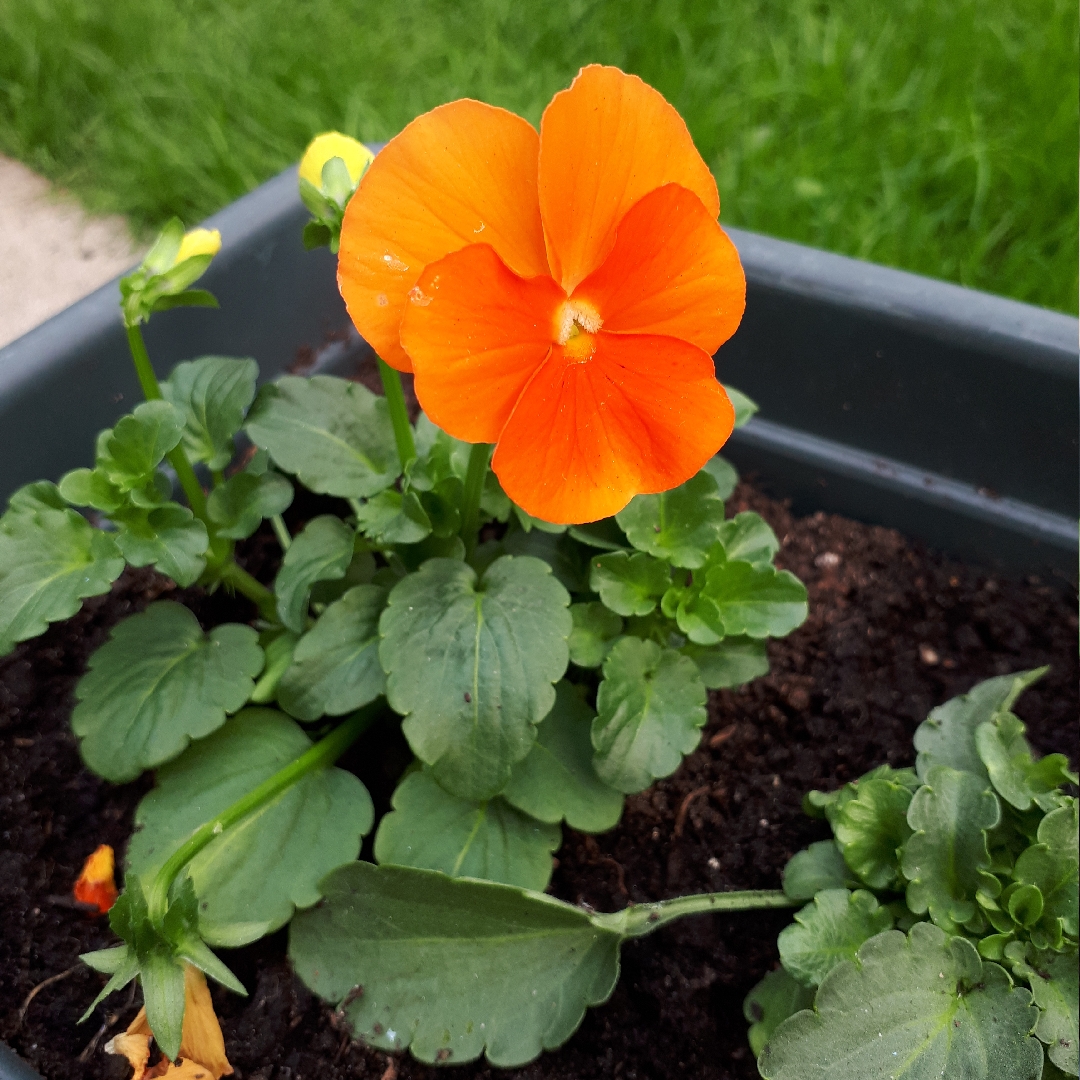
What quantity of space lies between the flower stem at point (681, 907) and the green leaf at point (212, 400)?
52 cm

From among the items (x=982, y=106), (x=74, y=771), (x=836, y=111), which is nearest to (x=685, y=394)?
(x=74, y=771)

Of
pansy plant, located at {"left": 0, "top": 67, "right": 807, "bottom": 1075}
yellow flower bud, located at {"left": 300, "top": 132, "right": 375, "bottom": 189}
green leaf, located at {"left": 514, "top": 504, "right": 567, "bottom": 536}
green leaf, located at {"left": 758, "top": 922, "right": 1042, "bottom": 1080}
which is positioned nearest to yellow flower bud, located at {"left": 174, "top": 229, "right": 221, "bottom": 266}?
pansy plant, located at {"left": 0, "top": 67, "right": 807, "bottom": 1075}

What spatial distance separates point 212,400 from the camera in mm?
875

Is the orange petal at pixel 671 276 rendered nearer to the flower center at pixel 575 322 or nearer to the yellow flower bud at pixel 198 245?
the flower center at pixel 575 322

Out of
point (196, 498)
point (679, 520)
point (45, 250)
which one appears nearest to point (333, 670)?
point (196, 498)

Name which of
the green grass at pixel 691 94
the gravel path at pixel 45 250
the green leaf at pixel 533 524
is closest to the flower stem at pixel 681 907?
the green leaf at pixel 533 524

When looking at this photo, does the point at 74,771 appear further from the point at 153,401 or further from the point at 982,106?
the point at 982,106

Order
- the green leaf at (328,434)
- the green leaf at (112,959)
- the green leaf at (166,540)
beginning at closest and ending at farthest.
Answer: the green leaf at (112,959) < the green leaf at (166,540) < the green leaf at (328,434)

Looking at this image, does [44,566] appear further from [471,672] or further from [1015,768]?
[1015,768]

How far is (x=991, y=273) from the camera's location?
1.44m

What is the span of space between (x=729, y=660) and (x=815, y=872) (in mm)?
190

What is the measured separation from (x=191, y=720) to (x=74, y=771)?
0.20 meters

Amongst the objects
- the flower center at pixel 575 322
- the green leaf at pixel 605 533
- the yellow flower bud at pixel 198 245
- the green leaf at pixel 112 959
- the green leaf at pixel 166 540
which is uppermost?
the yellow flower bud at pixel 198 245

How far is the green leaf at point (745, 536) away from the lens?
90 cm
